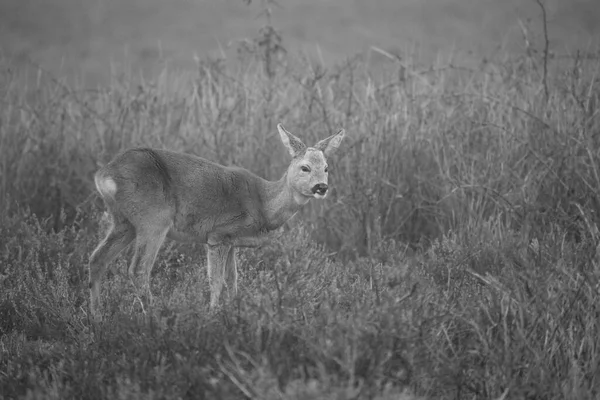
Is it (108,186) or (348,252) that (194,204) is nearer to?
(108,186)

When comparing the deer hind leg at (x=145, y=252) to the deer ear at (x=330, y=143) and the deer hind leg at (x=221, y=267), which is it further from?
the deer ear at (x=330, y=143)

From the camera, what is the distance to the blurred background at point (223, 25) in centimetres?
1856

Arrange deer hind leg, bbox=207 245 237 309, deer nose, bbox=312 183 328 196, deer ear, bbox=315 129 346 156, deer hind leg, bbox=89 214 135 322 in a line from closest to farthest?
1. deer hind leg, bbox=89 214 135 322
2. deer hind leg, bbox=207 245 237 309
3. deer nose, bbox=312 183 328 196
4. deer ear, bbox=315 129 346 156

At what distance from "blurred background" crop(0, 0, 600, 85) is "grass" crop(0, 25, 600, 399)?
9026 mm

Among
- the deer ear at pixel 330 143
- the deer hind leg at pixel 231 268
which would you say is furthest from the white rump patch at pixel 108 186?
the deer ear at pixel 330 143

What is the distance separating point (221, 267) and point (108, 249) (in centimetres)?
77

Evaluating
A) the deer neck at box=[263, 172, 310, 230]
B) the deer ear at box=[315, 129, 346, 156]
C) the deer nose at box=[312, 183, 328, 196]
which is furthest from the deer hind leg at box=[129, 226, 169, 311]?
the deer ear at box=[315, 129, 346, 156]

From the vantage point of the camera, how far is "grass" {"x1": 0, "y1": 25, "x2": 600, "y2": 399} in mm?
4176

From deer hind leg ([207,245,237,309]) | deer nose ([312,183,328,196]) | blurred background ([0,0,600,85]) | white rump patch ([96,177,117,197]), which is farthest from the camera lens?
blurred background ([0,0,600,85])

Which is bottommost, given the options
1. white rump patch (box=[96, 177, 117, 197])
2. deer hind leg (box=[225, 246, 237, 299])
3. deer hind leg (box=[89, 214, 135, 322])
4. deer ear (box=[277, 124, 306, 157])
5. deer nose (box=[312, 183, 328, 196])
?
deer hind leg (box=[225, 246, 237, 299])

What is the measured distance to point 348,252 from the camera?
7.47 metres

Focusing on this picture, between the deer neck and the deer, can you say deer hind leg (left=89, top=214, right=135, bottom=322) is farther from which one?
the deer neck

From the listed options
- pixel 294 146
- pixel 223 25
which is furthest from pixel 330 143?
pixel 223 25

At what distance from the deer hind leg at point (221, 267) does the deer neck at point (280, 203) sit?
1.31 feet
